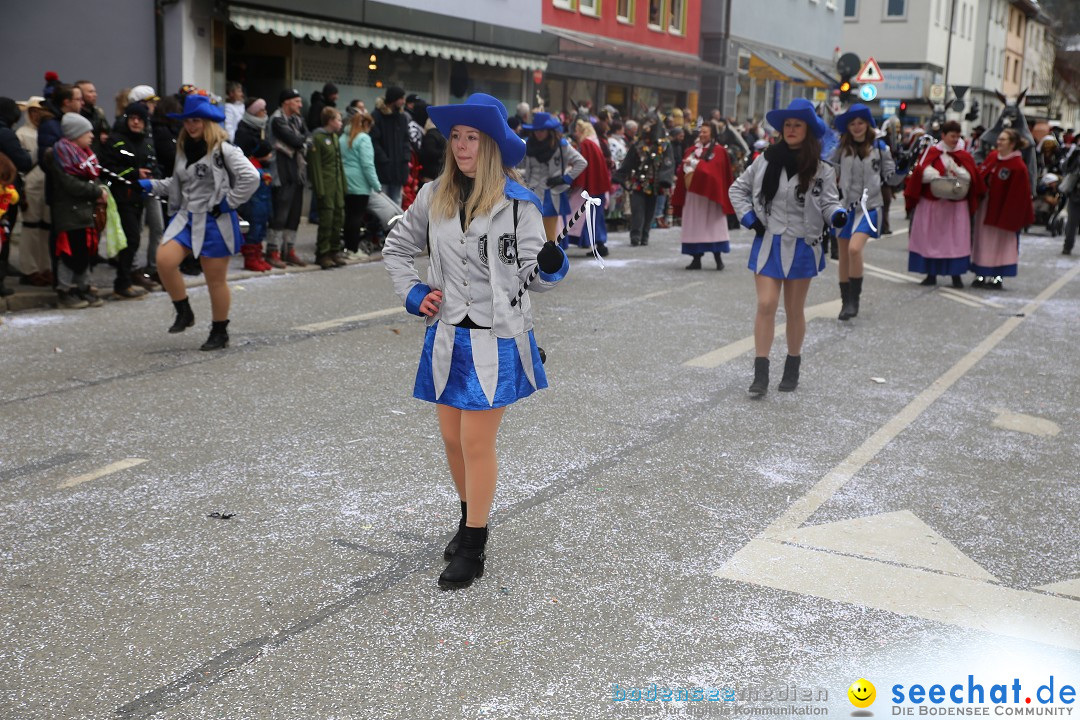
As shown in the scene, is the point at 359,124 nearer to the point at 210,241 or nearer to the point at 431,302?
the point at 210,241

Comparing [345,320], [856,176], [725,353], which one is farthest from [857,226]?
[345,320]

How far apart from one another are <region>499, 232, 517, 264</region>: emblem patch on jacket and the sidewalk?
Result: 23.4 feet

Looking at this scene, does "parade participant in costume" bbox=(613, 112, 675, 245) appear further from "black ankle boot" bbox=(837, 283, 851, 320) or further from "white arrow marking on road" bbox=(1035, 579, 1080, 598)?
"white arrow marking on road" bbox=(1035, 579, 1080, 598)

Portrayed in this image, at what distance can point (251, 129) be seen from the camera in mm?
12617

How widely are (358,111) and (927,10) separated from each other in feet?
155

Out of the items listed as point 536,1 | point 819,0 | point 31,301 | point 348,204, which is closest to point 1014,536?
point 31,301

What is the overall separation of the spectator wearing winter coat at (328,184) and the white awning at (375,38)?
433 cm

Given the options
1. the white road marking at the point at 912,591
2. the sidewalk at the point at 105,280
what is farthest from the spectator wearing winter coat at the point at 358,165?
the white road marking at the point at 912,591

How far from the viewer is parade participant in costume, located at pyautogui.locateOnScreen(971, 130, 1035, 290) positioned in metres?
13.2

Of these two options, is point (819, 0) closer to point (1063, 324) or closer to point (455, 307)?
point (1063, 324)

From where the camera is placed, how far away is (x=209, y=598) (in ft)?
13.6

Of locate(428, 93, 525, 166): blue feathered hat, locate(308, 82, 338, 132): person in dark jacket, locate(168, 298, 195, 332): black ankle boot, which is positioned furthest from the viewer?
locate(308, 82, 338, 132): person in dark jacket

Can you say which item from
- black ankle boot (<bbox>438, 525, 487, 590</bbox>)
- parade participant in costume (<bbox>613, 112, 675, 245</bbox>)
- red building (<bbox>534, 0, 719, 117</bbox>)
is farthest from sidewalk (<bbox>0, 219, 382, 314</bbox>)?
red building (<bbox>534, 0, 719, 117</bbox>)

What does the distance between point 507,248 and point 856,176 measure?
689 centimetres
